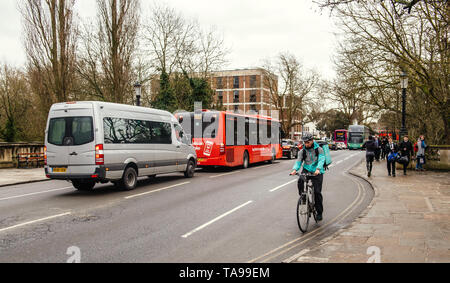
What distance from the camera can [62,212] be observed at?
798 centimetres

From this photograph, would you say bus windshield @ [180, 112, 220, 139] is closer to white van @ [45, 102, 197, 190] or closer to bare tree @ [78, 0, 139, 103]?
white van @ [45, 102, 197, 190]

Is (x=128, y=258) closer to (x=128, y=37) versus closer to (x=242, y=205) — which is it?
(x=242, y=205)

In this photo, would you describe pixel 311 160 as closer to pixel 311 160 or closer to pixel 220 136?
pixel 311 160

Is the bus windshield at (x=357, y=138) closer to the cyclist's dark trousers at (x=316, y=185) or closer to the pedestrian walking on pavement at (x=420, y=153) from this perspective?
the pedestrian walking on pavement at (x=420, y=153)

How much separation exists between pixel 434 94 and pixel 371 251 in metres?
16.8

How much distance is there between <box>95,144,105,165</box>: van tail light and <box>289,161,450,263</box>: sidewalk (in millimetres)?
6766

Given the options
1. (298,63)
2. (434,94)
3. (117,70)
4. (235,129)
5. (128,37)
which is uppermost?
(298,63)

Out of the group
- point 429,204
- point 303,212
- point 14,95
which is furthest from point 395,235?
point 14,95

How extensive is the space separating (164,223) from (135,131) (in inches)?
209

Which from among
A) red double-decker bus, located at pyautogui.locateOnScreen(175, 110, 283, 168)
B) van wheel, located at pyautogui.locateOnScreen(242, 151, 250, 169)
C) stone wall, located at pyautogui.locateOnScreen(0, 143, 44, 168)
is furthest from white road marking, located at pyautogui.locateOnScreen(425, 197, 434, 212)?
stone wall, located at pyautogui.locateOnScreen(0, 143, 44, 168)

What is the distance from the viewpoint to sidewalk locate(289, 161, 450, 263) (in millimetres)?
4973

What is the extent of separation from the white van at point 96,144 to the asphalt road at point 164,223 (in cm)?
64

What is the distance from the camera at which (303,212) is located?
21.5 ft
